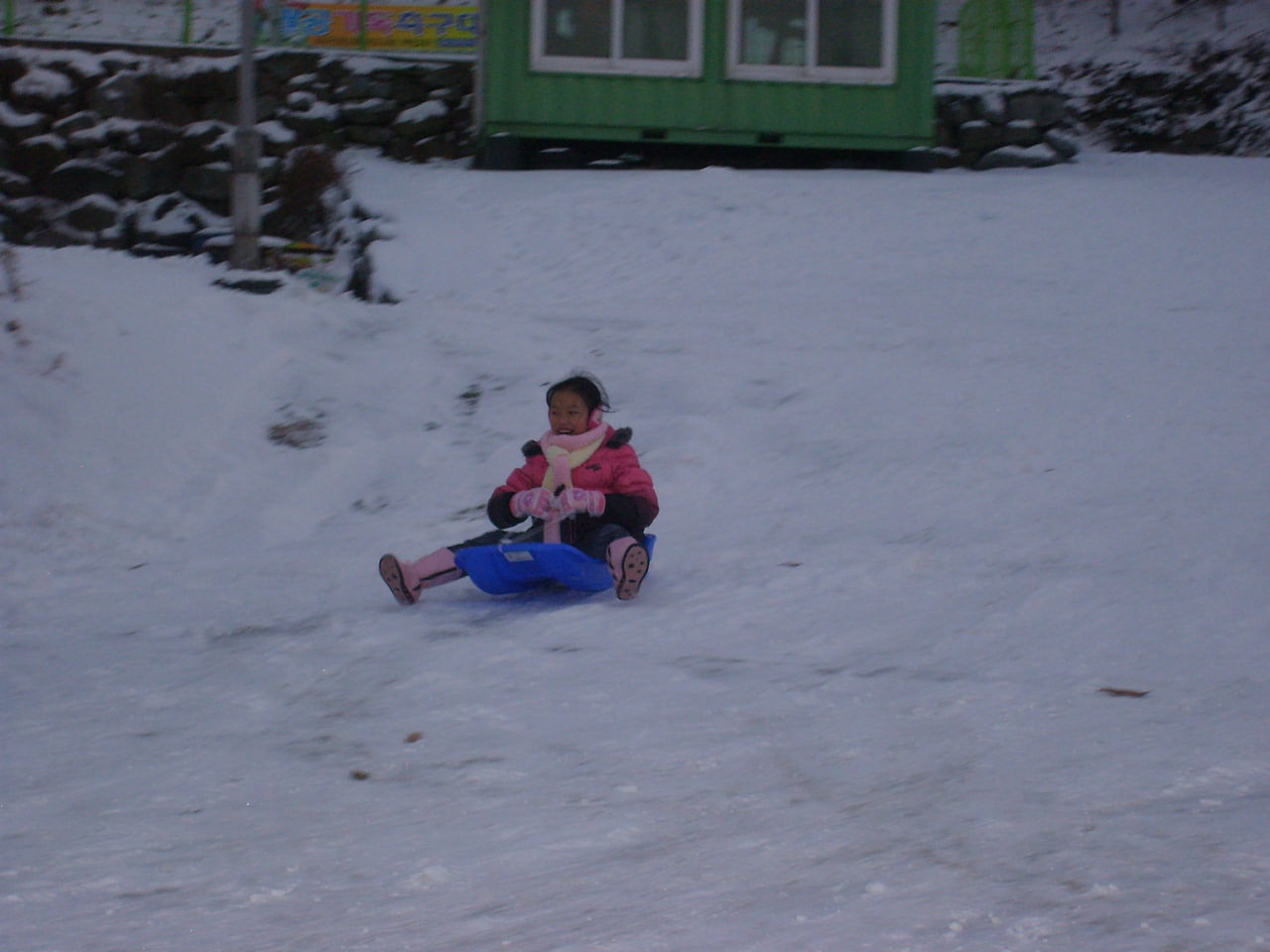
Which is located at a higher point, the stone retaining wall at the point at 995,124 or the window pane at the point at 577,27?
the window pane at the point at 577,27

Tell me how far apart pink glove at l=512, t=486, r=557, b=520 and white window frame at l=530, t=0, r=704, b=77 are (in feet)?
34.9

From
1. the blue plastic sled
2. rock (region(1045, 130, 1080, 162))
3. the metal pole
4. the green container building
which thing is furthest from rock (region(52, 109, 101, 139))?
the blue plastic sled

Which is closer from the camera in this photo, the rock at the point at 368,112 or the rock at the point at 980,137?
the rock at the point at 980,137

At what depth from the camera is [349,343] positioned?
347 inches

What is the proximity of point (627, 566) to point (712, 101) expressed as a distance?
11032 mm

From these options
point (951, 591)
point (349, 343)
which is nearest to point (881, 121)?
point (349, 343)

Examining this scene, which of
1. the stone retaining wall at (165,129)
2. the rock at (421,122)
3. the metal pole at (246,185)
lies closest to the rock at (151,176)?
the stone retaining wall at (165,129)

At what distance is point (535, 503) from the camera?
16.4 feet

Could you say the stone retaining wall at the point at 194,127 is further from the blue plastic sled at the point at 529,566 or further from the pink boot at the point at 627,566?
the pink boot at the point at 627,566

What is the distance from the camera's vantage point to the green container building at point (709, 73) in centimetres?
1465

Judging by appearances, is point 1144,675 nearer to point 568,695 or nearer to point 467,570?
point 568,695

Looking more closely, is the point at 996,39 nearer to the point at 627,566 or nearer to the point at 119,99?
the point at 119,99

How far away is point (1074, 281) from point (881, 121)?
5848 mm

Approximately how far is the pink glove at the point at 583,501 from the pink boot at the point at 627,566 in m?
0.19
